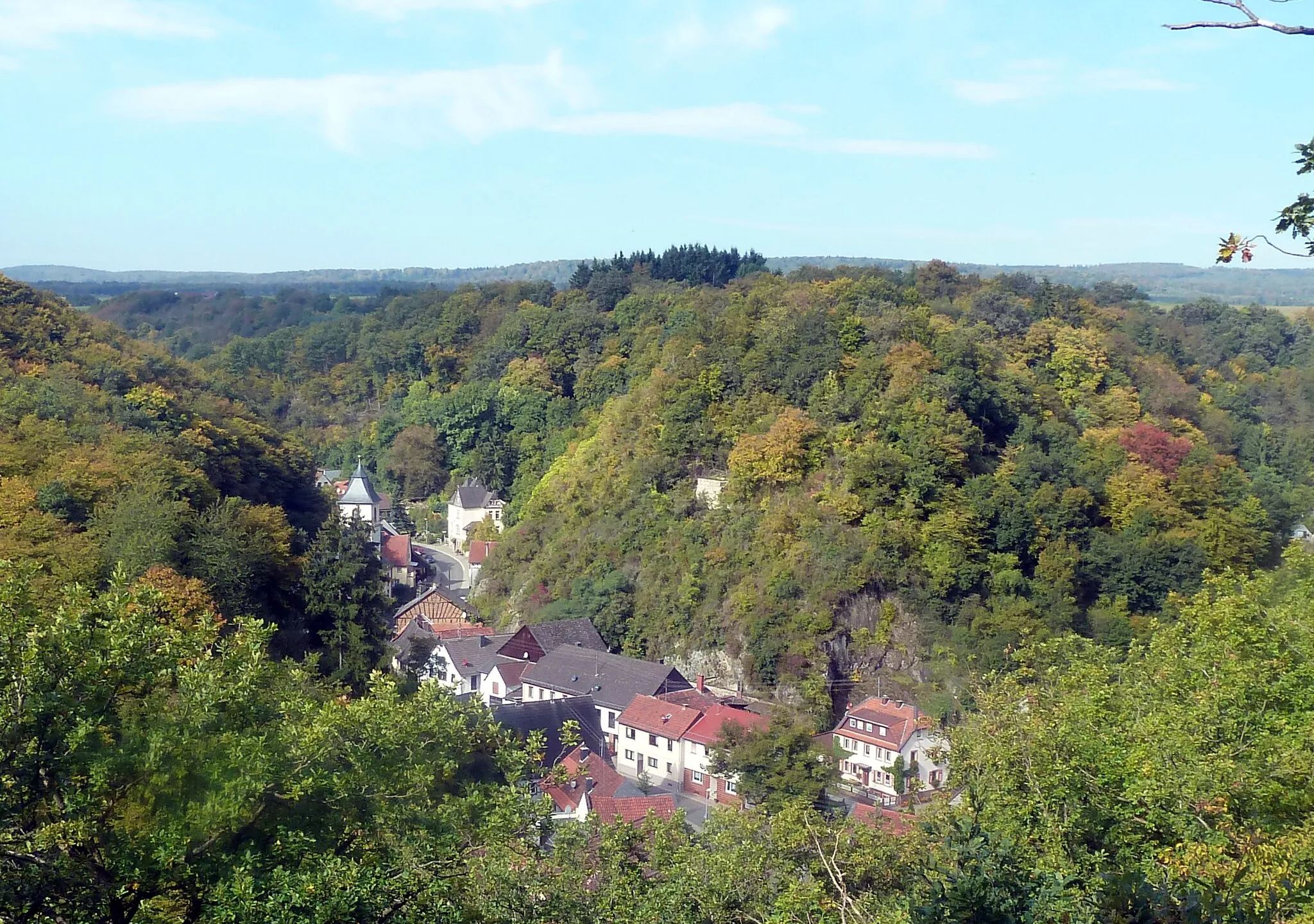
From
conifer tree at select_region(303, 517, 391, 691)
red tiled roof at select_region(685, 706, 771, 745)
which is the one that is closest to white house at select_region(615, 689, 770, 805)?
red tiled roof at select_region(685, 706, 771, 745)

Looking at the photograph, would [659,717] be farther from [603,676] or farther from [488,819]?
[488,819]

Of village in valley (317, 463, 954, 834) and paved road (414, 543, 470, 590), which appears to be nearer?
village in valley (317, 463, 954, 834)

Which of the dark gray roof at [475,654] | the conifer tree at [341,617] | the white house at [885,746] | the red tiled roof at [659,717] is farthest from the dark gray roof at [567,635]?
the white house at [885,746]

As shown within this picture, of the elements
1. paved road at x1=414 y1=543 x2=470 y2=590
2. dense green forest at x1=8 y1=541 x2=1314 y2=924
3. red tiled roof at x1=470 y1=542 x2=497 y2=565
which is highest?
dense green forest at x1=8 y1=541 x2=1314 y2=924

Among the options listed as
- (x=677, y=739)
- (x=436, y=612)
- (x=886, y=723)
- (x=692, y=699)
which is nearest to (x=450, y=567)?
(x=436, y=612)

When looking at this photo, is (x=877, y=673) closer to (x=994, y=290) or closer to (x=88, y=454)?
(x=88, y=454)

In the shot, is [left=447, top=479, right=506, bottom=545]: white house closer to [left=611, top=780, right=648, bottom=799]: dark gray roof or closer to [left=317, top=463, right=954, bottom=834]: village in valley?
[left=317, top=463, right=954, bottom=834]: village in valley

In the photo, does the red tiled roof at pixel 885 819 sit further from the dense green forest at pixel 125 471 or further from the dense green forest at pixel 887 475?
the dense green forest at pixel 125 471
